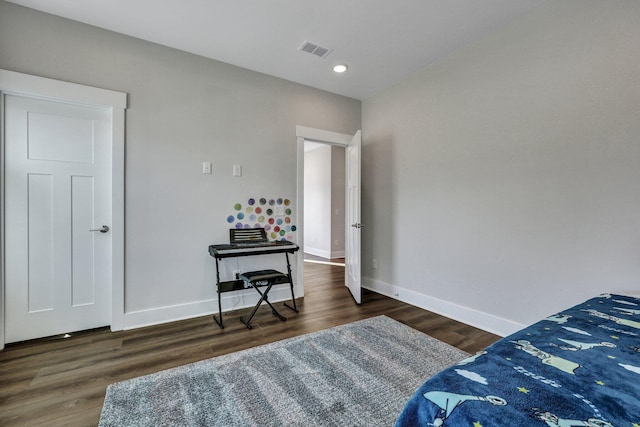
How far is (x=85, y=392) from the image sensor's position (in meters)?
1.82

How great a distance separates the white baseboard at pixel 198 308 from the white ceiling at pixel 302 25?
2662mm

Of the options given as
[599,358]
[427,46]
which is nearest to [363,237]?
[427,46]

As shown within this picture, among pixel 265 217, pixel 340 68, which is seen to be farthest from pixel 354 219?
pixel 340 68

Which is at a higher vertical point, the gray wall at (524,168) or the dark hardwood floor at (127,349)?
the gray wall at (524,168)

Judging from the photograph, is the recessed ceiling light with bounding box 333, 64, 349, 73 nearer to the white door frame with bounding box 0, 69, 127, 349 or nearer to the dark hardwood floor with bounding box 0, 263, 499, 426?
the white door frame with bounding box 0, 69, 127, 349

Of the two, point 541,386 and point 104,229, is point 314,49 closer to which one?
point 104,229

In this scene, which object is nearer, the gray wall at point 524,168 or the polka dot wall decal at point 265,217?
the gray wall at point 524,168

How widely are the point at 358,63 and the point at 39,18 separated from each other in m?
2.91

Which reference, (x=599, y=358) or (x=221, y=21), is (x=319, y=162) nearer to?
(x=221, y=21)

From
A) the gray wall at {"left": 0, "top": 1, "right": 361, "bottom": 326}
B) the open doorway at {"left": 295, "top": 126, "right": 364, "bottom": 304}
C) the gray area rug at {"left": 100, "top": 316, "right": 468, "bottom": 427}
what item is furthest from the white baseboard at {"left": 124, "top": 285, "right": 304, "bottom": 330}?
the gray area rug at {"left": 100, "top": 316, "right": 468, "bottom": 427}

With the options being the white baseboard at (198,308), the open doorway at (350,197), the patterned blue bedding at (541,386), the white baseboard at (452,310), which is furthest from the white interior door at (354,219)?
the patterned blue bedding at (541,386)

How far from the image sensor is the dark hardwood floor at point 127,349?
1711 mm

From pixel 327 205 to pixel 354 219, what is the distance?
3056mm

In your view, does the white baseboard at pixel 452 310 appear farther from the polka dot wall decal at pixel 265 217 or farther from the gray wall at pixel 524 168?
the polka dot wall decal at pixel 265 217
